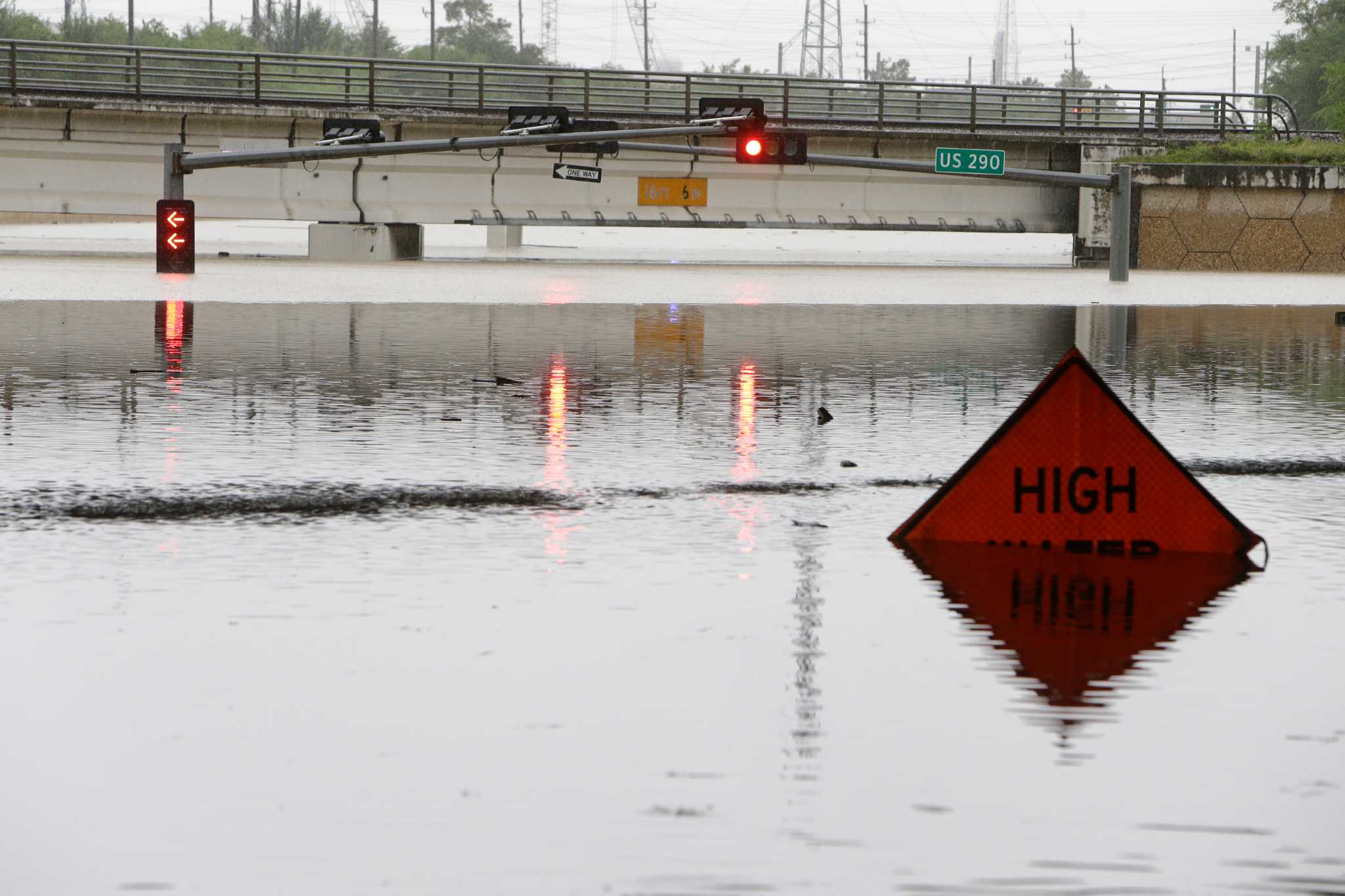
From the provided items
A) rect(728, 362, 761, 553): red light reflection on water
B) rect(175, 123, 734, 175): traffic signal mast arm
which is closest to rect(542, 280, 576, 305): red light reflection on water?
rect(175, 123, 734, 175): traffic signal mast arm

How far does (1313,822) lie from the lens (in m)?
4.91

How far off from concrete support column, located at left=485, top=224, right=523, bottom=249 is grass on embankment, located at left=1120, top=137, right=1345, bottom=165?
69.7 ft

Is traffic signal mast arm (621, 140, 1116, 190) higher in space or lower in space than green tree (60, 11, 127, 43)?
lower

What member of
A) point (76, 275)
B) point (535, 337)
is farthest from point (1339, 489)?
point (76, 275)

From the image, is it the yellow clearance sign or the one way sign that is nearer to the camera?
the one way sign

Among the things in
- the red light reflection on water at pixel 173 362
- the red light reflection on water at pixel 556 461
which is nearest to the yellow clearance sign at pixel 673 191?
the red light reflection on water at pixel 173 362

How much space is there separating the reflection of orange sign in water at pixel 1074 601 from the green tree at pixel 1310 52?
11487 centimetres

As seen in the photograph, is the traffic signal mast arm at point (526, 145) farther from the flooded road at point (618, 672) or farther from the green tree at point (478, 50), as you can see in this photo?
the green tree at point (478, 50)

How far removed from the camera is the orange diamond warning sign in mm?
8633

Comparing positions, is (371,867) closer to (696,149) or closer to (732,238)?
(696,149)

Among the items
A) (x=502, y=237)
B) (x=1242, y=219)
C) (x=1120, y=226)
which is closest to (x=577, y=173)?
(x=1120, y=226)

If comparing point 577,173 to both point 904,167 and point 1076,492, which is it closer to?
point 904,167

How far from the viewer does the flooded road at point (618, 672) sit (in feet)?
15.2

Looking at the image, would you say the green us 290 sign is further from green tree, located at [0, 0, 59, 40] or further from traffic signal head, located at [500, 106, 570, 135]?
green tree, located at [0, 0, 59, 40]
